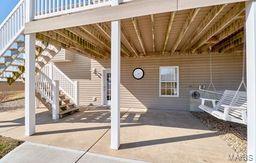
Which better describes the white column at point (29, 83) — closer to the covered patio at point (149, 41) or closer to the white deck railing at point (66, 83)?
the covered patio at point (149, 41)

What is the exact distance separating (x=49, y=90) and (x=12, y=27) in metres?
2.47

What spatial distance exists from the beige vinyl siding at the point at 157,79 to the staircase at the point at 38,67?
214 cm

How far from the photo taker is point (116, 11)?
359 cm

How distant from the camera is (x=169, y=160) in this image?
319cm

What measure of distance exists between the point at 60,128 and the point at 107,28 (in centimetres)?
325

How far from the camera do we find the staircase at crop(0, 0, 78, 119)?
5098 mm

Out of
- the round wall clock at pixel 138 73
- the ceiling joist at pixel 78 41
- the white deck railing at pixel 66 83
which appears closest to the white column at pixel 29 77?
the ceiling joist at pixel 78 41

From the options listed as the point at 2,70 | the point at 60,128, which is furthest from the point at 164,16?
the point at 2,70

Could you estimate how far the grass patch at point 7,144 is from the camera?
359cm

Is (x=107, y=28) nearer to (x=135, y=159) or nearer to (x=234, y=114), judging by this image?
(x=135, y=159)

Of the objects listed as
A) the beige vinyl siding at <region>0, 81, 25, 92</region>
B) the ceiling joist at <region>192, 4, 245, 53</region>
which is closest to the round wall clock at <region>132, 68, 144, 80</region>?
the ceiling joist at <region>192, 4, 245, 53</region>

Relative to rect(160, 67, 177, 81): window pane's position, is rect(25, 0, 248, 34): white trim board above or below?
above

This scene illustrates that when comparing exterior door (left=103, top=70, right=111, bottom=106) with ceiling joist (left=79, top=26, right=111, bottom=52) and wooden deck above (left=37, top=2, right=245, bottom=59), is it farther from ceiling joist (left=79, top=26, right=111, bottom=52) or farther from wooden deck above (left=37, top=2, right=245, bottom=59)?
ceiling joist (left=79, top=26, right=111, bottom=52)

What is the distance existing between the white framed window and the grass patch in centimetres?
638
